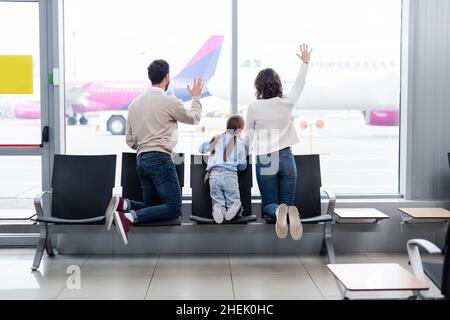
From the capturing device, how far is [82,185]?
479 cm

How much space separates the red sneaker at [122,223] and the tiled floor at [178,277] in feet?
1.09

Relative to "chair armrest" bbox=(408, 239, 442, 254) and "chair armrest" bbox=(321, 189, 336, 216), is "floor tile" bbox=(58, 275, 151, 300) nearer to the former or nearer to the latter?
"chair armrest" bbox=(321, 189, 336, 216)

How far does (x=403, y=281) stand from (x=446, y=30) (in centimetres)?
325

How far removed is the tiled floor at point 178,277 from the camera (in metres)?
3.79

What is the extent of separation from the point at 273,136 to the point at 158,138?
3.05 ft

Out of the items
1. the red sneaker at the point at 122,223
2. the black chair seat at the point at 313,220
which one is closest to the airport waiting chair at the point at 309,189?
the black chair seat at the point at 313,220

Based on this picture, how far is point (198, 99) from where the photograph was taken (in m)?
4.47

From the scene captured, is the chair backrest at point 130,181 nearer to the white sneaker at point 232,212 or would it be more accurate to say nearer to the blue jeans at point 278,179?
the white sneaker at point 232,212

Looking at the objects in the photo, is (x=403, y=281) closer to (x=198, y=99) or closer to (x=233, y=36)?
(x=198, y=99)

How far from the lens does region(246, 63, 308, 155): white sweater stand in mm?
4531

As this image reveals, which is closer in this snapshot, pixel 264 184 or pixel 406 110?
pixel 264 184

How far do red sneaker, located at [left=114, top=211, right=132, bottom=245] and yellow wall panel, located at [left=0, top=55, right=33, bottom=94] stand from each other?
5.59 feet

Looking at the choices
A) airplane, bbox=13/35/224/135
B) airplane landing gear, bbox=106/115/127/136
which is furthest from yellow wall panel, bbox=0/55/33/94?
airplane landing gear, bbox=106/115/127/136
